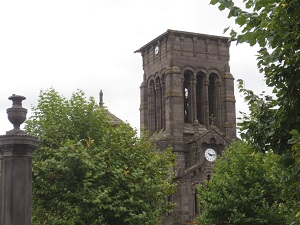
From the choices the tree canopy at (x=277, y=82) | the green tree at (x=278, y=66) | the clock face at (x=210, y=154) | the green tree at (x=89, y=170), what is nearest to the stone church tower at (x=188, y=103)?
the clock face at (x=210, y=154)

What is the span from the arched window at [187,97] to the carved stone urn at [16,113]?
55.5m

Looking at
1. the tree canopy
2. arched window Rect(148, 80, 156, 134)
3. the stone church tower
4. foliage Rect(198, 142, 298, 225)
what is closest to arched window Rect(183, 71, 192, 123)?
the stone church tower

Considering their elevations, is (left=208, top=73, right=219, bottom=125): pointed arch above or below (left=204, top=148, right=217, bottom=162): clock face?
above

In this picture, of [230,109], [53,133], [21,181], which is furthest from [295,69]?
[230,109]

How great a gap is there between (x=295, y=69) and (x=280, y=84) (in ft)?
1.99

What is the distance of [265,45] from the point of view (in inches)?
506

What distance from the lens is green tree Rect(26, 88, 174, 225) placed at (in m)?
28.8

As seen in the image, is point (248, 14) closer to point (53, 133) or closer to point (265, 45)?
point (265, 45)

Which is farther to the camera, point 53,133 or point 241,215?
point 241,215

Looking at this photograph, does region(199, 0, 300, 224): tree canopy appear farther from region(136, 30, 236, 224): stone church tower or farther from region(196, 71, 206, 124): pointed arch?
region(196, 71, 206, 124): pointed arch

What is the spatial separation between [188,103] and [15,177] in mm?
56978

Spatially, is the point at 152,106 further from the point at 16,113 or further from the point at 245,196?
the point at 16,113

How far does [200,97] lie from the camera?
240 ft

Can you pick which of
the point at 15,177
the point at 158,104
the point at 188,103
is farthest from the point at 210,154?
the point at 15,177
